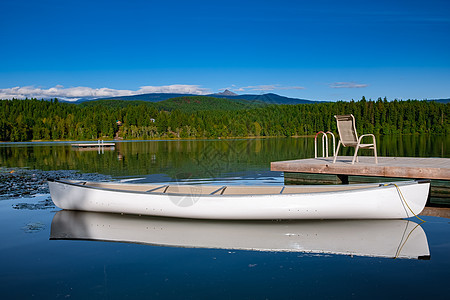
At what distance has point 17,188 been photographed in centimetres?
1516

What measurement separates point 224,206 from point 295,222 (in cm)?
193

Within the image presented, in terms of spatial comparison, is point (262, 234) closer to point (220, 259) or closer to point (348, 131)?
point (220, 259)

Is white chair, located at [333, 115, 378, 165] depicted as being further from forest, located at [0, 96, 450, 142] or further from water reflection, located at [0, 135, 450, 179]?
forest, located at [0, 96, 450, 142]

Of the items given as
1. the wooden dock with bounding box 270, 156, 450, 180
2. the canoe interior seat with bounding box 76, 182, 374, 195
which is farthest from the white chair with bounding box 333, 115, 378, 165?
the canoe interior seat with bounding box 76, 182, 374, 195

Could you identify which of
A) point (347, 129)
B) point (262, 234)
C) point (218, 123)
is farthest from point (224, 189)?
point (218, 123)

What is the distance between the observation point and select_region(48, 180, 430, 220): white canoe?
834 centimetres

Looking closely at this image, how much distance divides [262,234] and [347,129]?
5.03 metres

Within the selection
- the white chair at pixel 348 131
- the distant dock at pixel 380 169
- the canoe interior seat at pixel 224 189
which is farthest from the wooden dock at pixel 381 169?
the canoe interior seat at pixel 224 189

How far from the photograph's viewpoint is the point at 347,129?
1145 cm

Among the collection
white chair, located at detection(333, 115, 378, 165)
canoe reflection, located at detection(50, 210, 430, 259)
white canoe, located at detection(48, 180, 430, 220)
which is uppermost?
white chair, located at detection(333, 115, 378, 165)

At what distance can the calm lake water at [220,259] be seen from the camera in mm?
5324

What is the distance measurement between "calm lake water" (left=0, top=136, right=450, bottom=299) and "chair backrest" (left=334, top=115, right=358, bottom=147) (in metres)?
3.16

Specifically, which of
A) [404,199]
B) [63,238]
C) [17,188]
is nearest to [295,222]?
[404,199]

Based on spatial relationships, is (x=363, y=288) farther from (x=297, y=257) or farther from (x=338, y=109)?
(x=338, y=109)
